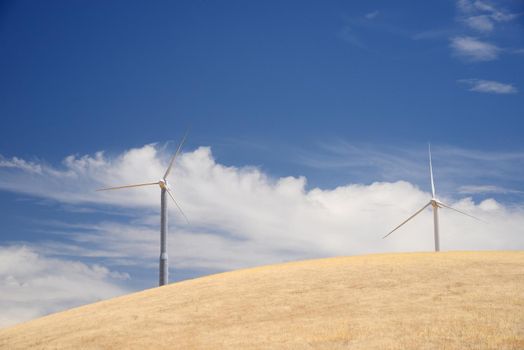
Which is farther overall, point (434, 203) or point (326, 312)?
point (434, 203)

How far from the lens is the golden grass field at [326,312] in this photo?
24.8 meters

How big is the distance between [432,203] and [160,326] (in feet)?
124

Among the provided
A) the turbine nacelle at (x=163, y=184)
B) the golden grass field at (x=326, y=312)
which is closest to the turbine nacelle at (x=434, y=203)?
the golden grass field at (x=326, y=312)

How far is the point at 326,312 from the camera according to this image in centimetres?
2950

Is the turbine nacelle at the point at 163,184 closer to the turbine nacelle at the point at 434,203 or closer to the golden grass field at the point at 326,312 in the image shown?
the golden grass field at the point at 326,312

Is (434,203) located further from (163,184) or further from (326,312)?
(326,312)

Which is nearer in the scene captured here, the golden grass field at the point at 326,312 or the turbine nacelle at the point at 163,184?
the golden grass field at the point at 326,312

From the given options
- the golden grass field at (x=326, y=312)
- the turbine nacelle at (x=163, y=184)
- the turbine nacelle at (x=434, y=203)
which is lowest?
the golden grass field at (x=326, y=312)

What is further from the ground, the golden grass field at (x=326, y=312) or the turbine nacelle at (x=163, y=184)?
the turbine nacelle at (x=163, y=184)

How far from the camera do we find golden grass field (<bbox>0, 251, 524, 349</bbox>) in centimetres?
2481

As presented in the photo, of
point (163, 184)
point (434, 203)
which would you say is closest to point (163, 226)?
point (163, 184)

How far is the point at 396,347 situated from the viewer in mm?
22891

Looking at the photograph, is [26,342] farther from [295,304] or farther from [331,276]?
[331,276]

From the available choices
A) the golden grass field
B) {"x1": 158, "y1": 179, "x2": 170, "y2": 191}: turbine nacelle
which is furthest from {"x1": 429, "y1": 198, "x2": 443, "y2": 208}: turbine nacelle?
Result: {"x1": 158, "y1": 179, "x2": 170, "y2": 191}: turbine nacelle
